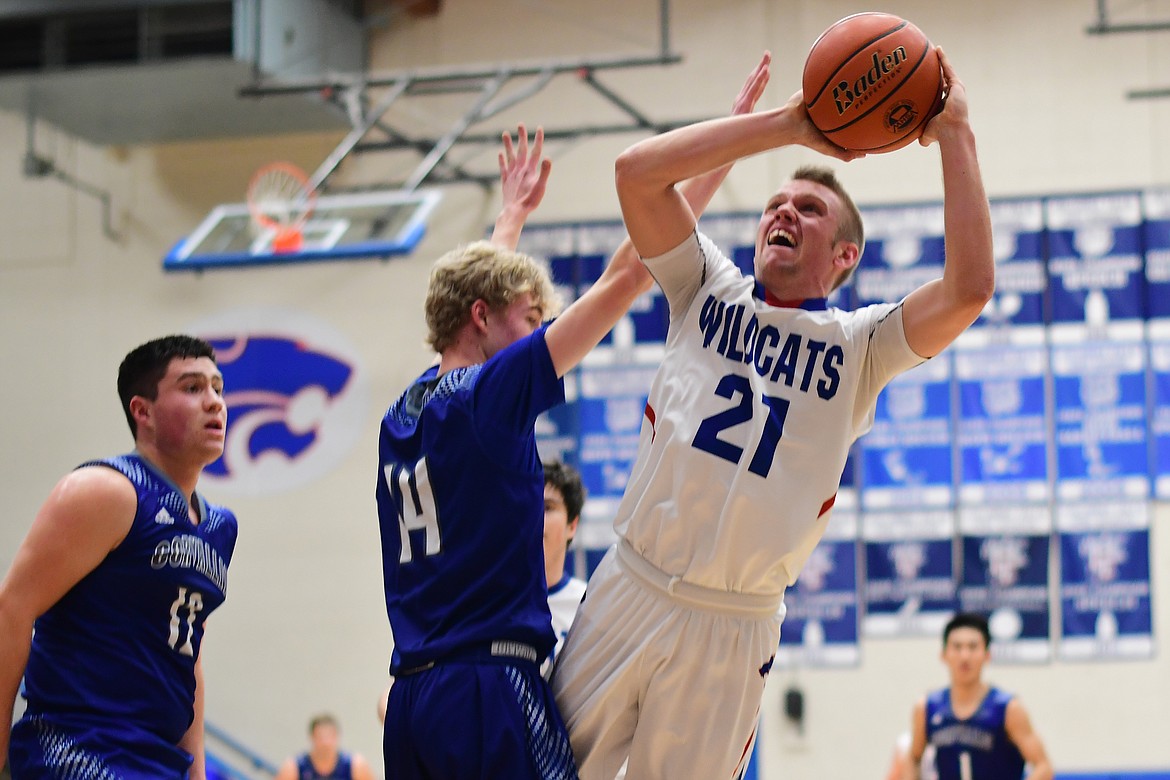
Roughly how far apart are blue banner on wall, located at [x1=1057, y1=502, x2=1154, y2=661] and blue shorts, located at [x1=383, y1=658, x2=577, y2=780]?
7.76 m

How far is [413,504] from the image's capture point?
3.08m

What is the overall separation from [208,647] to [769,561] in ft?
30.0

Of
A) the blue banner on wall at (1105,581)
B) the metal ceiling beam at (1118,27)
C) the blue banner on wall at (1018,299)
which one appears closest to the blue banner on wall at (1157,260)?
the blue banner on wall at (1018,299)

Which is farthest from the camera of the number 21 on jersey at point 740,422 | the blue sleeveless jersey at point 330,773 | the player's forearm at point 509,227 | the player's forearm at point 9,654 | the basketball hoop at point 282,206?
the blue sleeveless jersey at point 330,773

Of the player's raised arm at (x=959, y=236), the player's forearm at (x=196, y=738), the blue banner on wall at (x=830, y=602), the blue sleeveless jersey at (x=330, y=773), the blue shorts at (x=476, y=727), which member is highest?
the player's raised arm at (x=959, y=236)

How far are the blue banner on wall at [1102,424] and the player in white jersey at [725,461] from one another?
24.1ft

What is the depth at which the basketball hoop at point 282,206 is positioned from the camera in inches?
362

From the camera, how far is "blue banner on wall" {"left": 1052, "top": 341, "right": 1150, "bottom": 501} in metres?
9.79

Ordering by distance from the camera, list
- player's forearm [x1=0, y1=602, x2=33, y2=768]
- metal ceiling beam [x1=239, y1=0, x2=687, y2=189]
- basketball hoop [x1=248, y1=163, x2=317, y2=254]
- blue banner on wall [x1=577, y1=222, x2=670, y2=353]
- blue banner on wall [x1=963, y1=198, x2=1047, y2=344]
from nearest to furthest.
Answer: player's forearm [x1=0, y1=602, x2=33, y2=768] < basketball hoop [x1=248, y1=163, x2=317, y2=254] < metal ceiling beam [x1=239, y1=0, x2=687, y2=189] < blue banner on wall [x1=963, y1=198, x2=1047, y2=344] < blue banner on wall [x1=577, y1=222, x2=670, y2=353]

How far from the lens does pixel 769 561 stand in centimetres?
302

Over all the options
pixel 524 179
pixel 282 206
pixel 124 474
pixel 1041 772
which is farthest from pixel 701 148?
pixel 282 206

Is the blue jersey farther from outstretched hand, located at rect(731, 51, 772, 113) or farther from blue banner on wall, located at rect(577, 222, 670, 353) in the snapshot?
outstretched hand, located at rect(731, 51, 772, 113)

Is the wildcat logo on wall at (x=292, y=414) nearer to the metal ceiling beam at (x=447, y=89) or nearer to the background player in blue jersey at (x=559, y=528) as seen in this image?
the metal ceiling beam at (x=447, y=89)

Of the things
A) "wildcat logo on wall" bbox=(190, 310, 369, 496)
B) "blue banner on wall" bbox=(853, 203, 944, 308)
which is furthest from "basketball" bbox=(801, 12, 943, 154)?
"wildcat logo on wall" bbox=(190, 310, 369, 496)
